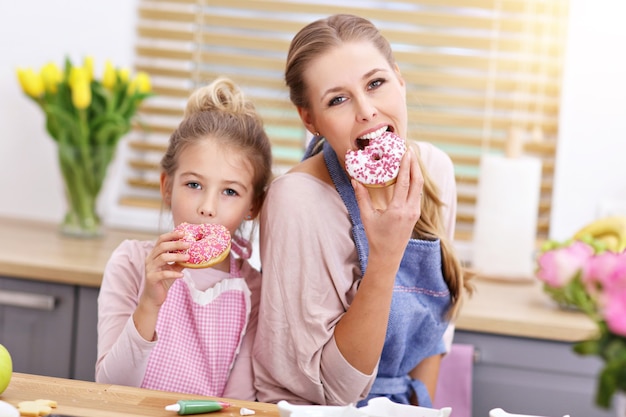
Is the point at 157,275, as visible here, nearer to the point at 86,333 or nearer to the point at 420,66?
the point at 86,333

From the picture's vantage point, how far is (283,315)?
1.57 metres

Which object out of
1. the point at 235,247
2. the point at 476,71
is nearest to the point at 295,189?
the point at 235,247

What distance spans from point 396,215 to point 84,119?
4.51 ft

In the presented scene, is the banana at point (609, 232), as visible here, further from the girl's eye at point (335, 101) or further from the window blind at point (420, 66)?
the girl's eye at point (335, 101)

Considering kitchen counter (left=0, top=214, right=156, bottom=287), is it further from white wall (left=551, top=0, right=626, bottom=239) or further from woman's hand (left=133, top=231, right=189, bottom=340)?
white wall (left=551, top=0, right=626, bottom=239)

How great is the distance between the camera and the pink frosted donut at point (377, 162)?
1.50 m

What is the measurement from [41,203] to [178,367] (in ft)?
4.81

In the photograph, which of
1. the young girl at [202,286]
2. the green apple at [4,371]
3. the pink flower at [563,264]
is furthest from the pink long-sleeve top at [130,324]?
the pink flower at [563,264]

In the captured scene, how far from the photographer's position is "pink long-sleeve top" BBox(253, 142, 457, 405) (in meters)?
1.54

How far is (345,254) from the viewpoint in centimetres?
163

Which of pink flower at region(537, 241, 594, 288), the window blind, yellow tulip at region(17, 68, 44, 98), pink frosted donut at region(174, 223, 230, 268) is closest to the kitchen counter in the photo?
the window blind

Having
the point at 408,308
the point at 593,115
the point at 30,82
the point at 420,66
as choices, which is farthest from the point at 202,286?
the point at 593,115

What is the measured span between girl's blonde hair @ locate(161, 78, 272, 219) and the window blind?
0.93 meters

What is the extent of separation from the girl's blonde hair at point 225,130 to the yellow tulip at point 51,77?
3.01 ft
